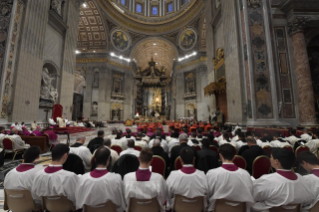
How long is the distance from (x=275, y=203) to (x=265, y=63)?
28.5 ft

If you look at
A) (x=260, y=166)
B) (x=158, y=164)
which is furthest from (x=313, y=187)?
(x=158, y=164)

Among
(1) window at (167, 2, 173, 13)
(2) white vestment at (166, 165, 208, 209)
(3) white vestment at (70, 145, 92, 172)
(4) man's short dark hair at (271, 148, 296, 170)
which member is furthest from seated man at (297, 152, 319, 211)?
(1) window at (167, 2, 173, 13)

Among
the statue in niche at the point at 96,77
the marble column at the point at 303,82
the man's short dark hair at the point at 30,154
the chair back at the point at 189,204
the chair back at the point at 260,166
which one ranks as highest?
the statue in niche at the point at 96,77

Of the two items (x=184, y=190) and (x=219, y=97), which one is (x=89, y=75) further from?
(x=184, y=190)

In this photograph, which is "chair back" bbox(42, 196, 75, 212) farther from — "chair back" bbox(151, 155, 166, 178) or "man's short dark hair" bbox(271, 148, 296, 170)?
"man's short dark hair" bbox(271, 148, 296, 170)

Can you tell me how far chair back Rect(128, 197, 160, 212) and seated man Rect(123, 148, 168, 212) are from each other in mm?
45

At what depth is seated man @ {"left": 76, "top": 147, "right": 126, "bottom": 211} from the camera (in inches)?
60.2

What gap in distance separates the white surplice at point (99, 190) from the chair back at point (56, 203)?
0.89 ft

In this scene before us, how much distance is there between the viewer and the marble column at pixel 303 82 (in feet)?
26.5

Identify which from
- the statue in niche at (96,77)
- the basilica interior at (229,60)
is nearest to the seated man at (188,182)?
the basilica interior at (229,60)

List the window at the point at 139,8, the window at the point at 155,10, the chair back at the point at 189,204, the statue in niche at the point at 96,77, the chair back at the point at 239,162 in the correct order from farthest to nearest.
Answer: the window at the point at 155,10 < the window at the point at 139,8 < the statue in niche at the point at 96,77 < the chair back at the point at 239,162 < the chair back at the point at 189,204

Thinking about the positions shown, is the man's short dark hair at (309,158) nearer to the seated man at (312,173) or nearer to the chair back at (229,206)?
the seated man at (312,173)

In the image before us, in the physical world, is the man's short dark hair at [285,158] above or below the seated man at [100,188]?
above

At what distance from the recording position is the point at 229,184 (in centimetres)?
166
